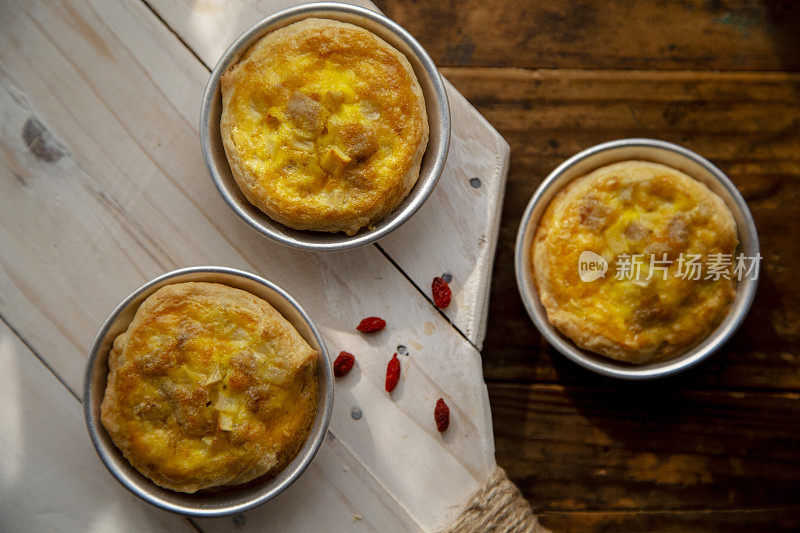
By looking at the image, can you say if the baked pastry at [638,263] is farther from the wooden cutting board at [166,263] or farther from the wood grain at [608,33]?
the wood grain at [608,33]

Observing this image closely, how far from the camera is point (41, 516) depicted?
2.82 metres

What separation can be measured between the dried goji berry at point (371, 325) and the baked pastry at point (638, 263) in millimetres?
747

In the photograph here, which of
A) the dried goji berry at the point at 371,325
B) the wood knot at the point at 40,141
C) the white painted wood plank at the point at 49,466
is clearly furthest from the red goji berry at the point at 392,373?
the wood knot at the point at 40,141

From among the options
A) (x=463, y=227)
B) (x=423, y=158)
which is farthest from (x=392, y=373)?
(x=423, y=158)

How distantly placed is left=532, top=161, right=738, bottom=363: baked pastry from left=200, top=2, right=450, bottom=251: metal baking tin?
64cm

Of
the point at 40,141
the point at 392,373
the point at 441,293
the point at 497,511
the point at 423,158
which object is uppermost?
the point at 40,141

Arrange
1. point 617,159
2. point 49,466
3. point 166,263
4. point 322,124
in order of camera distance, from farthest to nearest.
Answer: point 617,159
point 166,263
point 49,466
point 322,124

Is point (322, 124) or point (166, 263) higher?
point (322, 124)

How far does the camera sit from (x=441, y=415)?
9.77 ft

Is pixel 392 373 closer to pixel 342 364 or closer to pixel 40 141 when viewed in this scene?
pixel 342 364

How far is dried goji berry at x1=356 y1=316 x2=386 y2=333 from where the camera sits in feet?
9.78

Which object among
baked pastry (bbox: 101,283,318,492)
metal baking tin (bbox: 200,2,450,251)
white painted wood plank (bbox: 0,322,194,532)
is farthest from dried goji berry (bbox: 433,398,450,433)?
white painted wood plank (bbox: 0,322,194,532)

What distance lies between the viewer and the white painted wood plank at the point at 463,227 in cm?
304

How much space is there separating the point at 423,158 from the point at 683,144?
1450 millimetres
